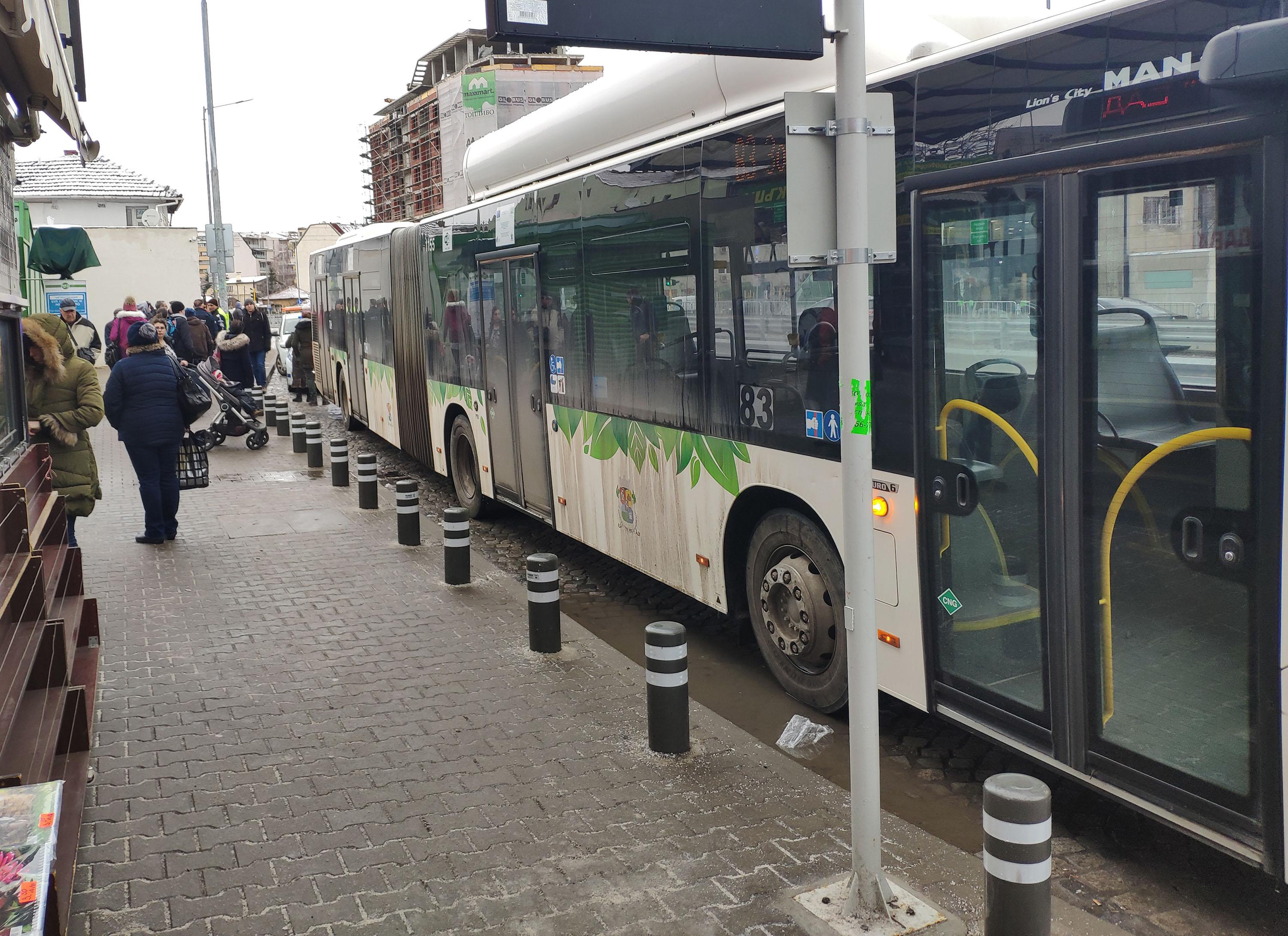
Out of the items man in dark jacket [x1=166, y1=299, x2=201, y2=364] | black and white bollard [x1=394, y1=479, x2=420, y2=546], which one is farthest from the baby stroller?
black and white bollard [x1=394, y1=479, x2=420, y2=546]

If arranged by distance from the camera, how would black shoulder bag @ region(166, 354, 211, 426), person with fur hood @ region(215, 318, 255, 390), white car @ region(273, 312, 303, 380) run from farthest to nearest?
1. white car @ region(273, 312, 303, 380)
2. person with fur hood @ region(215, 318, 255, 390)
3. black shoulder bag @ region(166, 354, 211, 426)

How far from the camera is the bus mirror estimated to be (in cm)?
327

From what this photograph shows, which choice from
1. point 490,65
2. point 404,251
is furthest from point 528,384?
point 490,65

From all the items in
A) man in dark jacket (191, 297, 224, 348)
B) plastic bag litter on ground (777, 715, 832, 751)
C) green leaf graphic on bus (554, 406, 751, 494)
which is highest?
man in dark jacket (191, 297, 224, 348)

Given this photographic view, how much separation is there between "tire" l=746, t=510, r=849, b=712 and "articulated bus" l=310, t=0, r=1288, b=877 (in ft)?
0.06

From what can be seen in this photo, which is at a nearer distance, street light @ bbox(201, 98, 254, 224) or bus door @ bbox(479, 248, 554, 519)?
bus door @ bbox(479, 248, 554, 519)

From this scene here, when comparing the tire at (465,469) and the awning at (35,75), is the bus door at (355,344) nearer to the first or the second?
the tire at (465,469)

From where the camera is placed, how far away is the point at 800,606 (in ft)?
19.5

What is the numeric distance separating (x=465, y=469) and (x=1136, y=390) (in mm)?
8912

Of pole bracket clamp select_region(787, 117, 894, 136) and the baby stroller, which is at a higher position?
pole bracket clamp select_region(787, 117, 894, 136)

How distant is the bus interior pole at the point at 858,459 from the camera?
3559 millimetres

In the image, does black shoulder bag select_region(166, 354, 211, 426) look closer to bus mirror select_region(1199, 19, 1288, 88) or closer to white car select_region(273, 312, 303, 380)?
bus mirror select_region(1199, 19, 1288, 88)

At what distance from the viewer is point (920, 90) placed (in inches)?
189

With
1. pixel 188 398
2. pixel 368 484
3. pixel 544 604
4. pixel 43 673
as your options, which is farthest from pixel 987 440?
pixel 368 484
